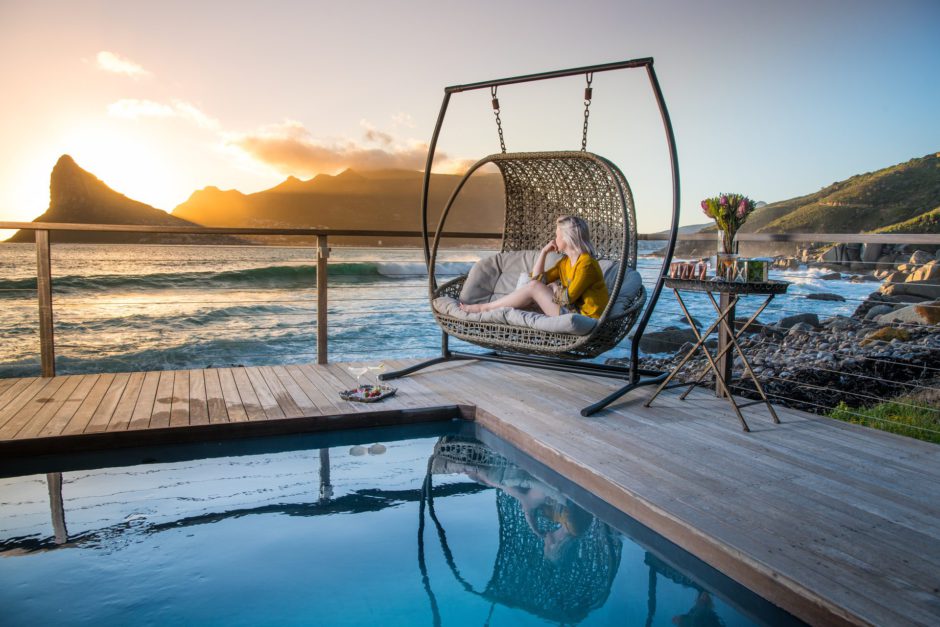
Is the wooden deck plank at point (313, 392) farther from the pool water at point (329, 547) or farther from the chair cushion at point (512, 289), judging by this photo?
the chair cushion at point (512, 289)

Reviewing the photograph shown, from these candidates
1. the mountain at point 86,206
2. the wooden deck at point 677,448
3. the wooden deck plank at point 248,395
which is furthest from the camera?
the mountain at point 86,206

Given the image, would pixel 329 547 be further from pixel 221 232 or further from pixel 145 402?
pixel 221 232

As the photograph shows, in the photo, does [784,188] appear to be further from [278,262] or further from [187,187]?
[187,187]

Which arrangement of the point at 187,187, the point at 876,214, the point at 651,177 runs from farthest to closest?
the point at 876,214
the point at 187,187
the point at 651,177

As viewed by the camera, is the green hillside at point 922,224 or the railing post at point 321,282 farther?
the green hillside at point 922,224

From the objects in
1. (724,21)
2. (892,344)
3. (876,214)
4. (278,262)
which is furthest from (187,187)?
(876,214)

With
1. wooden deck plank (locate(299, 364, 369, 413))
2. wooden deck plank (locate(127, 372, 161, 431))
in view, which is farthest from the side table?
wooden deck plank (locate(127, 372, 161, 431))

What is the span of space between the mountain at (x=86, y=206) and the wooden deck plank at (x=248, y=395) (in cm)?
1334

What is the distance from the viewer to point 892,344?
6.59m

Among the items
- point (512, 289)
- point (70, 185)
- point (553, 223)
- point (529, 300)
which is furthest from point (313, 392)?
point (70, 185)

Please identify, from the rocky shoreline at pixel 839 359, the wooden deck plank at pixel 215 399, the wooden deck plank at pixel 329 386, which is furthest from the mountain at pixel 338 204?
the wooden deck plank at pixel 215 399

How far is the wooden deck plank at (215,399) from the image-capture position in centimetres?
292

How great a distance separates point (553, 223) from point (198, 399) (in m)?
2.39

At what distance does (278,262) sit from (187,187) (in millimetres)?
3738
